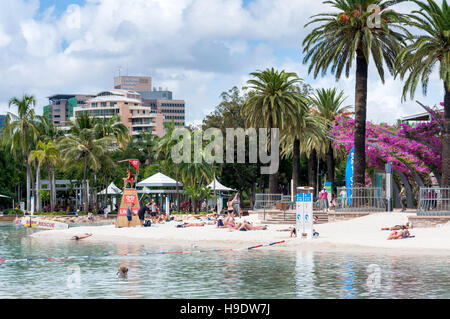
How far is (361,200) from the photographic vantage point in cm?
3869

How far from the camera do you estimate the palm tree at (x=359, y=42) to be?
39.2m

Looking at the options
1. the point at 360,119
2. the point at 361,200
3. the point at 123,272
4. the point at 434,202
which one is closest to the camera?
the point at 123,272

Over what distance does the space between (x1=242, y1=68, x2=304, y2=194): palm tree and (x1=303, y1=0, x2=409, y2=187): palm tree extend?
981cm

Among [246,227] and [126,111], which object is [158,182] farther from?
[126,111]

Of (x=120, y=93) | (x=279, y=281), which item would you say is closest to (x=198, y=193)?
(x=279, y=281)

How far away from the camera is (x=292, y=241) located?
29.0m

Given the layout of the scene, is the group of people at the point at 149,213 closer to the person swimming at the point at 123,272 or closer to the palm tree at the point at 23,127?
the person swimming at the point at 123,272

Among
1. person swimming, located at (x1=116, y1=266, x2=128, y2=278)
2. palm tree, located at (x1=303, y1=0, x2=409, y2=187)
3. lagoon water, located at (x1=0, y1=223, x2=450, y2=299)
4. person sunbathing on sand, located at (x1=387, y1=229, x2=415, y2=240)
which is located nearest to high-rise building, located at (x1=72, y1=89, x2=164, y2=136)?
palm tree, located at (x1=303, y1=0, x2=409, y2=187)

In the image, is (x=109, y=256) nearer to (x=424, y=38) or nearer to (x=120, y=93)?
(x=424, y=38)

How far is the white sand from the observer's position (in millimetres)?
27703

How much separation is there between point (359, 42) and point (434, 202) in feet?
38.4

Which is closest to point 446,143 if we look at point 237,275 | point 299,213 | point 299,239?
point 299,213

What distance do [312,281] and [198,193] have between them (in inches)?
1932

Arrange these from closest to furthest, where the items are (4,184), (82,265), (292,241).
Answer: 1. (82,265)
2. (292,241)
3. (4,184)
